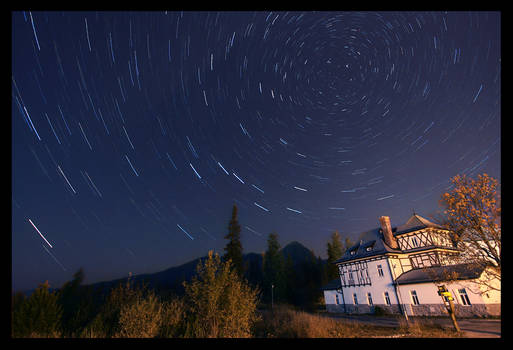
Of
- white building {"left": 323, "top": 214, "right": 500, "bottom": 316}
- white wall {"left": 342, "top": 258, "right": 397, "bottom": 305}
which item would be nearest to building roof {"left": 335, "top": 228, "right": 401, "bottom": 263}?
white building {"left": 323, "top": 214, "right": 500, "bottom": 316}

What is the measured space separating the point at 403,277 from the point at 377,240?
652 cm

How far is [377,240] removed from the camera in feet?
113

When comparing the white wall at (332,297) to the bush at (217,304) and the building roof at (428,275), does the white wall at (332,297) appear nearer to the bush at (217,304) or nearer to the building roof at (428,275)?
the building roof at (428,275)

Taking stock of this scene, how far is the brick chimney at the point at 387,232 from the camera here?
32.9m

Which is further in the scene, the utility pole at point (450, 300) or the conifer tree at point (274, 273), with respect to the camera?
the conifer tree at point (274, 273)

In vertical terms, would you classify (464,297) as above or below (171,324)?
above

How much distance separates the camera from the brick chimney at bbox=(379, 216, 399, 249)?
32906 mm

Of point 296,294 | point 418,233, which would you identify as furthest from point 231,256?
point 418,233

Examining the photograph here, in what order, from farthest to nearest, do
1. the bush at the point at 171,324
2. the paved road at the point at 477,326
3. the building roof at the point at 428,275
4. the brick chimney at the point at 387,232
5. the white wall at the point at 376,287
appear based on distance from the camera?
1. the brick chimney at the point at 387,232
2. the white wall at the point at 376,287
3. the building roof at the point at 428,275
4. the paved road at the point at 477,326
5. the bush at the point at 171,324

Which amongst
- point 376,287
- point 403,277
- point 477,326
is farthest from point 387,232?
point 477,326

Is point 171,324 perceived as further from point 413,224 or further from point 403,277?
point 413,224

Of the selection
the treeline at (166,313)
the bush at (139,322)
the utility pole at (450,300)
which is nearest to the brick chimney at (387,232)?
the utility pole at (450,300)
